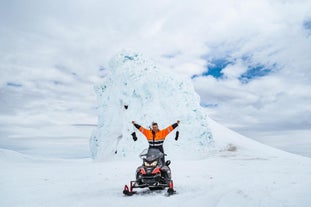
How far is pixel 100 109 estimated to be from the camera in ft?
86.3

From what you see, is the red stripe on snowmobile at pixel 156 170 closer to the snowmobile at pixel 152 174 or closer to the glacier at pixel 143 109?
the snowmobile at pixel 152 174

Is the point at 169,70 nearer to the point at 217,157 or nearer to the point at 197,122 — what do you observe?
the point at 197,122

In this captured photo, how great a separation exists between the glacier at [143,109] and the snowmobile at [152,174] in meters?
14.8

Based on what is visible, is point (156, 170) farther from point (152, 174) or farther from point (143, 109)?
point (143, 109)

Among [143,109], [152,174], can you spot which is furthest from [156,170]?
[143,109]

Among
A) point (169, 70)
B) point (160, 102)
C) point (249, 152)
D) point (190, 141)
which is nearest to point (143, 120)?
point (160, 102)

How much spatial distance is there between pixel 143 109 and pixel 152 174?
54.5ft

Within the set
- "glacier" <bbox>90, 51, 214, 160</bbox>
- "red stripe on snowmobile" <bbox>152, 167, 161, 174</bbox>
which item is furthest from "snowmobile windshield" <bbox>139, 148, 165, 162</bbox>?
"glacier" <bbox>90, 51, 214, 160</bbox>

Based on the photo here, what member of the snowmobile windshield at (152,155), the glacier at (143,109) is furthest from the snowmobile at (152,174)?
the glacier at (143,109)

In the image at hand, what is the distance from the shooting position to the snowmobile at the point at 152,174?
22.9 feet

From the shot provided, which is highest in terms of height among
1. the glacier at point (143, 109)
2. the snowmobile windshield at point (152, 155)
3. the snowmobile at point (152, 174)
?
the glacier at point (143, 109)

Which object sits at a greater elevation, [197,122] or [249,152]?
[197,122]

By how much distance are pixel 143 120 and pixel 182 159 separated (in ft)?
13.9

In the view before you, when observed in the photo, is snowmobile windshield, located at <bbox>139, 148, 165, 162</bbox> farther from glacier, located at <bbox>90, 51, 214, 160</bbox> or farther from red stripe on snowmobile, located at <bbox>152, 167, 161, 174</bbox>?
glacier, located at <bbox>90, 51, 214, 160</bbox>
